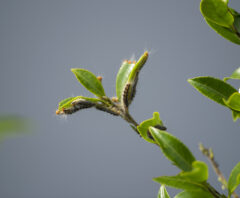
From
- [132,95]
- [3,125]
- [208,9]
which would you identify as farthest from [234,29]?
[3,125]

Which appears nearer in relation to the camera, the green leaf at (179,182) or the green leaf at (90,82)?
the green leaf at (179,182)

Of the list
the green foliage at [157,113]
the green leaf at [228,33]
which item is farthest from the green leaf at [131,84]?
the green leaf at [228,33]

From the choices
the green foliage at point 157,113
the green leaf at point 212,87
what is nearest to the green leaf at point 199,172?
the green foliage at point 157,113

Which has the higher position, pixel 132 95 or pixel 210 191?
pixel 132 95

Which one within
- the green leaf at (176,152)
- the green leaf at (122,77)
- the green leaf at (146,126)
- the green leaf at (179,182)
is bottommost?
the green leaf at (179,182)

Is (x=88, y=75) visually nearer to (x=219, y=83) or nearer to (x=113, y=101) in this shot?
(x=113, y=101)

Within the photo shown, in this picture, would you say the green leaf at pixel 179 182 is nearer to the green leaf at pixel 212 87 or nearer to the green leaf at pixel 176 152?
the green leaf at pixel 176 152

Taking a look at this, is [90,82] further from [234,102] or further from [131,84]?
[234,102]

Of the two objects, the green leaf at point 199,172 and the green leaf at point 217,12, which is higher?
the green leaf at point 217,12

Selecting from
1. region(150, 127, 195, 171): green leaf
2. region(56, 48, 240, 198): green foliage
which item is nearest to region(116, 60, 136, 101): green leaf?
region(56, 48, 240, 198): green foliage
